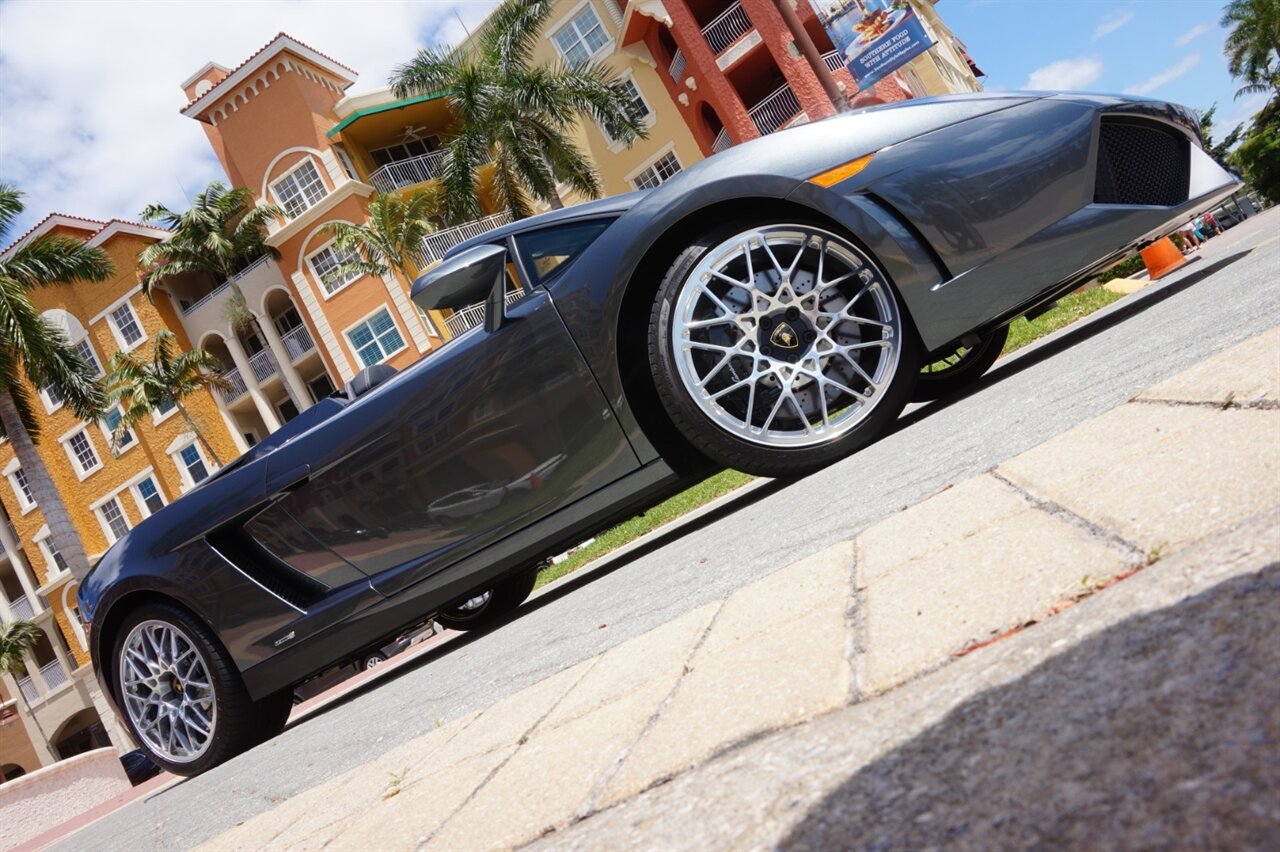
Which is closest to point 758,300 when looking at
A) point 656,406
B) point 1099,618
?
point 656,406

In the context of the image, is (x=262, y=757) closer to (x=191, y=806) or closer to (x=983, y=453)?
(x=191, y=806)

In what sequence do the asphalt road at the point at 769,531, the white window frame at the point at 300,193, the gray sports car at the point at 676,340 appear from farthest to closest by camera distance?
the white window frame at the point at 300,193 < the gray sports car at the point at 676,340 < the asphalt road at the point at 769,531

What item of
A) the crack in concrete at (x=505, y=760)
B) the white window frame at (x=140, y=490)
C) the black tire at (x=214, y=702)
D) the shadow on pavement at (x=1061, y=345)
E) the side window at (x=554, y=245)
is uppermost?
the white window frame at (x=140, y=490)

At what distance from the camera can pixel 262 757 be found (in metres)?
3.33

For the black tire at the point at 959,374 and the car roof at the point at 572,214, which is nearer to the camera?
the car roof at the point at 572,214

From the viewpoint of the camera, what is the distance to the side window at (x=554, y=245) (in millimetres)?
3102

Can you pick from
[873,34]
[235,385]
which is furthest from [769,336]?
[235,385]

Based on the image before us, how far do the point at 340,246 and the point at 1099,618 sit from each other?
88.1 ft

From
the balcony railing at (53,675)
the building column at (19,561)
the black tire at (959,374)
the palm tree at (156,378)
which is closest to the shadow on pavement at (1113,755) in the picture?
the black tire at (959,374)

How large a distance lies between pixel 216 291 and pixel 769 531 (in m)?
35.1

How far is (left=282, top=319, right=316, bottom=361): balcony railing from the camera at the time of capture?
32.4m

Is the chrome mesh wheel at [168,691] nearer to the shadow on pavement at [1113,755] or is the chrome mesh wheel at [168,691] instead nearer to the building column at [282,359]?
the shadow on pavement at [1113,755]

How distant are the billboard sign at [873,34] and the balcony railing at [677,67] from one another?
22.7 ft

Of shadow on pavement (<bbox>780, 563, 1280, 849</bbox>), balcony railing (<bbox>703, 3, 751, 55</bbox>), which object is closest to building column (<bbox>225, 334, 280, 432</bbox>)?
balcony railing (<bbox>703, 3, 751, 55</bbox>)
